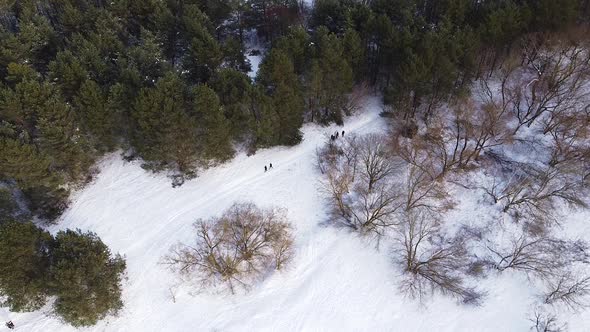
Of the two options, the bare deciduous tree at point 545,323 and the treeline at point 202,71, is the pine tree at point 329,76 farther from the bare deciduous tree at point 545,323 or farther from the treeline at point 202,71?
the bare deciduous tree at point 545,323

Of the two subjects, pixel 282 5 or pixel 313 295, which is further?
pixel 282 5

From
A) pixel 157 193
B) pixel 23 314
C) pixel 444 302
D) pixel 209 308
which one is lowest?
pixel 444 302

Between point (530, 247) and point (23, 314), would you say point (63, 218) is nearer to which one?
point (23, 314)

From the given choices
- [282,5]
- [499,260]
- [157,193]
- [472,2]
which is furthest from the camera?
[282,5]

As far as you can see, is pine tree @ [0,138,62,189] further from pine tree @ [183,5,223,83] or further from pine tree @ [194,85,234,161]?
pine tree @ [183,5,223,83]

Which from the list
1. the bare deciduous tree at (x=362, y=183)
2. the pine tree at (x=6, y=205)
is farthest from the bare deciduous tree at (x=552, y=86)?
the pine tree at (x=6, y=205)

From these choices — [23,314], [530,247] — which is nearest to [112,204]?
[23,314]
